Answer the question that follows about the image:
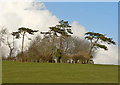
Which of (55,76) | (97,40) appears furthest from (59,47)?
(55,76)

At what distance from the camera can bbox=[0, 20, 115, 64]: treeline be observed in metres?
35.1

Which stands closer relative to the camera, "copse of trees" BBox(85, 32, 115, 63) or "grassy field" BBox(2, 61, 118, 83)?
"grassy field" BBox(2, 61, 118, 83)

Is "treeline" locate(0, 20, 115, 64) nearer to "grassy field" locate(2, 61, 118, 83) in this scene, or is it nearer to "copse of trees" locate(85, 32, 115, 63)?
"copse of trees" locate(85, 32, 115, 63)

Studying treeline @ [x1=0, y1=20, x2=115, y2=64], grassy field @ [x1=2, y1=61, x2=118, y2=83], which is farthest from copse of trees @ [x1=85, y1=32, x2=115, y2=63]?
grassy field @ [x1=2, y1=61, x2=118, y2=83]

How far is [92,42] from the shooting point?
116 feet

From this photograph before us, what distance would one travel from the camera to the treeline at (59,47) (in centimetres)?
3512

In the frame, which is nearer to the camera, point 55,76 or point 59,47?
point 55,76

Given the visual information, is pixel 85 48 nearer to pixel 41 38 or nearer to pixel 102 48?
pixel 102 48

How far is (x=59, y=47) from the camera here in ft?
127

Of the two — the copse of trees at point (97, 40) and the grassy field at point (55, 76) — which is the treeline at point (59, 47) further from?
the grassy field at point (55, 76)

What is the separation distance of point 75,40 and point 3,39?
50.0ft

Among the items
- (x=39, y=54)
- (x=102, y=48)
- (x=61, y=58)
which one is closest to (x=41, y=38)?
(x=39, y=54)

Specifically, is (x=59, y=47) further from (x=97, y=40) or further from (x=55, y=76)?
(x=55, y=76)

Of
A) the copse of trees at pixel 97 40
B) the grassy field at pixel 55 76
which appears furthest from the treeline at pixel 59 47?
the grassy field at pixel 55 76
